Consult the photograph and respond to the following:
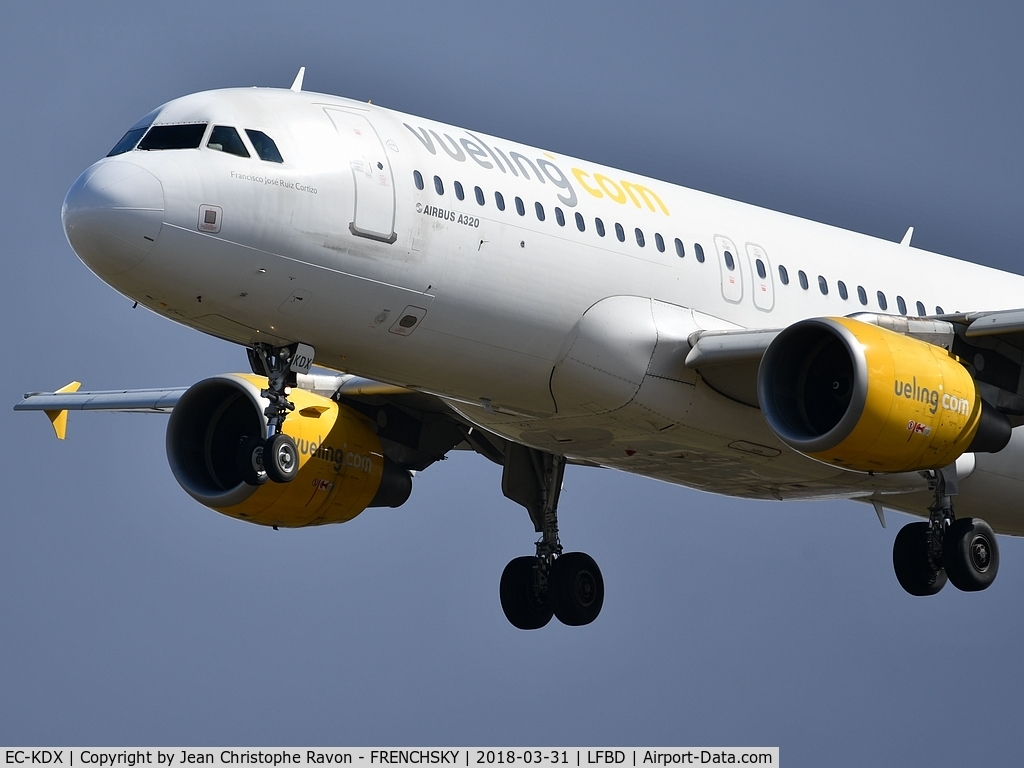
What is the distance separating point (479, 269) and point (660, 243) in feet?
9.96

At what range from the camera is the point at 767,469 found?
2508cm

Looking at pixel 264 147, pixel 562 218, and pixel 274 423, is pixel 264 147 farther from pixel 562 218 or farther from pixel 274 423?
pixel 562 218

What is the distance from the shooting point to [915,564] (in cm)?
2580

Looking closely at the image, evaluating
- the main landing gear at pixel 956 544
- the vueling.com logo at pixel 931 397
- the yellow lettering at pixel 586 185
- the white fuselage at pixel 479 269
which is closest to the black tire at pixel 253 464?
the white fuselage at pixel 479 269

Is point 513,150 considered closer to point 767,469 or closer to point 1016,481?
point 767,469

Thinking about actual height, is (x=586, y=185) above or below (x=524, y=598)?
above

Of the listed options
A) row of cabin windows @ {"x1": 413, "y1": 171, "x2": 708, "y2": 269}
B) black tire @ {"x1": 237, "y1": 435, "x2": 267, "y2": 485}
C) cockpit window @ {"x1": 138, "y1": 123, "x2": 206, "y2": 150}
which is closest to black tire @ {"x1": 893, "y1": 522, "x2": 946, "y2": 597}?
row of cabin windows @ {"x1": 413, "y1": 171, "x2": 708, "y2": 269}

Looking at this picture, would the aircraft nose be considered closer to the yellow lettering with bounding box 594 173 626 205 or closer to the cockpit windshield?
the cockpit windshield

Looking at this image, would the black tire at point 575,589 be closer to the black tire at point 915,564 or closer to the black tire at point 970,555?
the black tire at point 915,564

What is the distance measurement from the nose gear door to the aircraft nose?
7.87 feet

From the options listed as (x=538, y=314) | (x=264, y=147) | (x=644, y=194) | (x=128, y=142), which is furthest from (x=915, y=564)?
(x=128, y=142)

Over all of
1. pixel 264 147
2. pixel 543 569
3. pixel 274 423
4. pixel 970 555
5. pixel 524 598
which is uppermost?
pixel 264 147

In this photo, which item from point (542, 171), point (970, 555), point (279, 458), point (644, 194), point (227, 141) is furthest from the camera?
point (970, 555)

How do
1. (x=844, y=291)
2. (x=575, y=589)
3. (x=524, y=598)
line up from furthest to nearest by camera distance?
(x=524, y=598) < (x=575, y=589) < (x=844, y=291)
